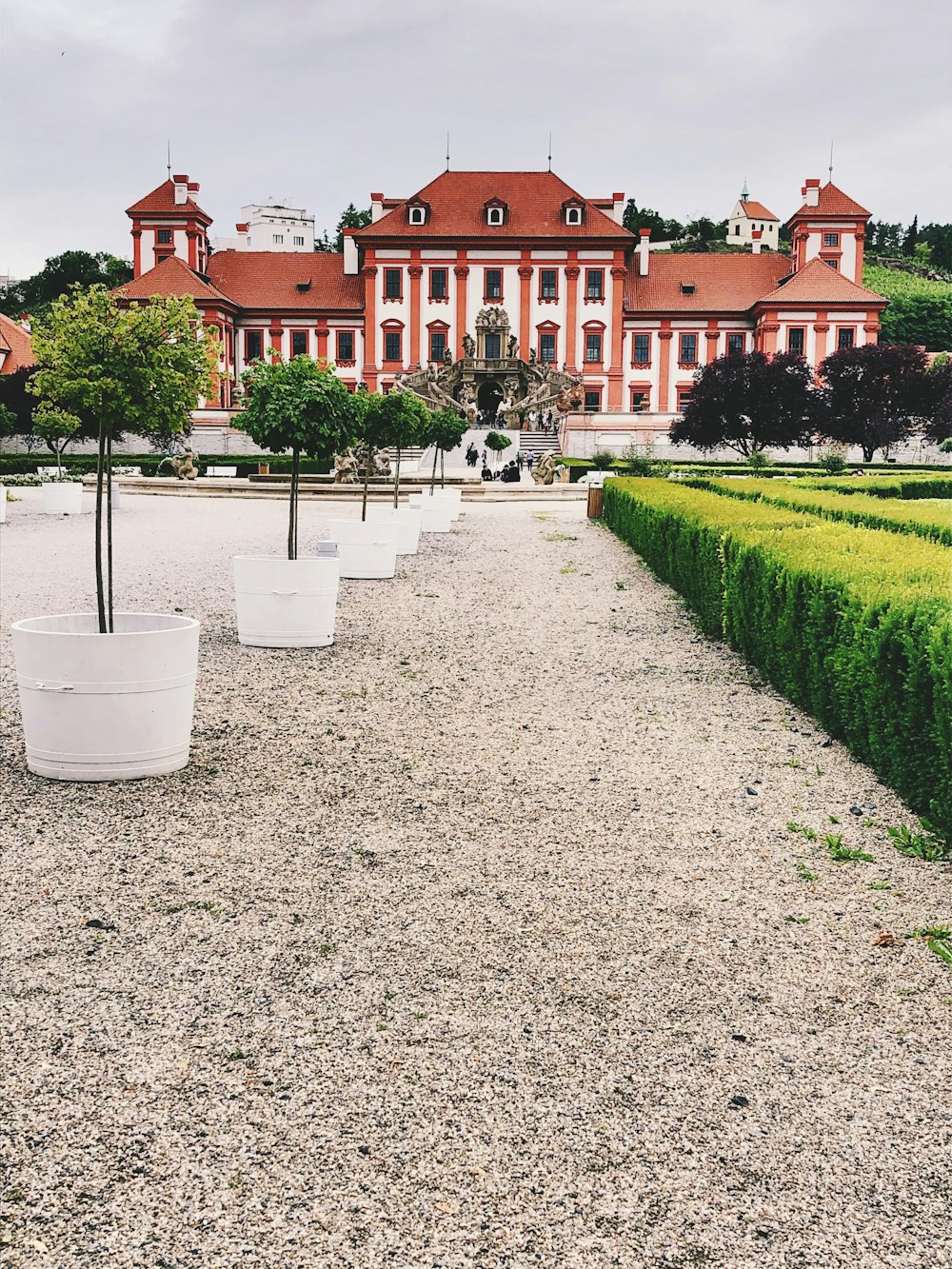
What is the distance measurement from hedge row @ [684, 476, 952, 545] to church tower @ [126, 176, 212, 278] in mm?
49296

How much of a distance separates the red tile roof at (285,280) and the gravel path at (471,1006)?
182ft

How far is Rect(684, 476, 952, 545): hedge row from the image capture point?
966 centimetres

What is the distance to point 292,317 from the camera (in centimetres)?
5872

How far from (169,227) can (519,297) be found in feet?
58.1

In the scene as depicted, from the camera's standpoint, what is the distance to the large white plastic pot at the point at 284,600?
8508 millimetres

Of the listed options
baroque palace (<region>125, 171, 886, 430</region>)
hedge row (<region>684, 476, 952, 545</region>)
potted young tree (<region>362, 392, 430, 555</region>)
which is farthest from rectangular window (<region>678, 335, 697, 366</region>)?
potted young tree (<region>362, 392, 430, 555</region>)

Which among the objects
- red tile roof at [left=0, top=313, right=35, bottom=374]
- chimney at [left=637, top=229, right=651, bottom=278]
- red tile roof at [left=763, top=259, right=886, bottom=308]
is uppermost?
chimney at [left=637, top=229, right=651, bottom=278]

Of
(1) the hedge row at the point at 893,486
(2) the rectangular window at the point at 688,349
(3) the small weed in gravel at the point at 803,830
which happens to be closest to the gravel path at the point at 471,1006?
(3) the small weed in gravel at the point at 803,830

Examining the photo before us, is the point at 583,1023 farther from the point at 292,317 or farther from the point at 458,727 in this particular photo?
the point at 292,317

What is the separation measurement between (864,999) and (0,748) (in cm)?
413

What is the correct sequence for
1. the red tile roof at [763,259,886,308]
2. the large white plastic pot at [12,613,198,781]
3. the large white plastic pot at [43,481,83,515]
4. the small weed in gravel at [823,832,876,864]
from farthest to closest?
the red tile roof at [763,259,886,308] → the large white plastic pot at [43,481,83,515] → the large white plastic pot at [12,613,198,781] → the small weed in gravel at [823,832,876,864]

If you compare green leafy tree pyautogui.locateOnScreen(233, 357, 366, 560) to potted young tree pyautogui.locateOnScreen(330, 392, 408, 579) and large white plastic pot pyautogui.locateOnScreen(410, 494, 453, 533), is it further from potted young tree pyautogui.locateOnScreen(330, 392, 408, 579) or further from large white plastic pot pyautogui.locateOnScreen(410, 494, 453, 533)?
large white plastic pot pyautogui.locateOnScreen(410, 494, 453, 533)

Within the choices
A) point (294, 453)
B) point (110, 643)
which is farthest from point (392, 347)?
point (110, 643)

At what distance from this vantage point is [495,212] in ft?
186
